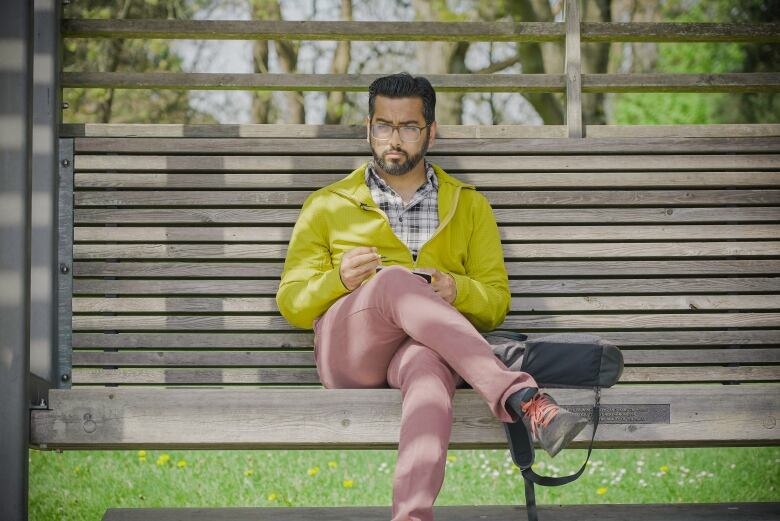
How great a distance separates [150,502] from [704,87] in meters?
3.18

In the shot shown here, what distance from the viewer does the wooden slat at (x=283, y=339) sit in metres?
3.91

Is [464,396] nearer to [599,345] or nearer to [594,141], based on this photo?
[599,345]

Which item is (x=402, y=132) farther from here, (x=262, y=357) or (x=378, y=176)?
(x=262, y=357)

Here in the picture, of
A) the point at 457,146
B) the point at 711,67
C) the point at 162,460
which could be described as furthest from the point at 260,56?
the point at 711,67

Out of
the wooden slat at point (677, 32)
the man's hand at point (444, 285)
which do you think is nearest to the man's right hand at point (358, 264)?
the man's hand at point (444, 285)

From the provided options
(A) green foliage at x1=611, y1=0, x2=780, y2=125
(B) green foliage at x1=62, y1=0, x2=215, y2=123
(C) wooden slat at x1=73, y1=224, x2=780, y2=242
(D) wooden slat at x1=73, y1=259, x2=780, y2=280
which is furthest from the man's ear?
(A) green foliage at x1=611, y1=0, x2=780, y2=125

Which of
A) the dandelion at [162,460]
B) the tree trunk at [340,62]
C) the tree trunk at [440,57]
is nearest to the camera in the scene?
the dandelion at [162,460]

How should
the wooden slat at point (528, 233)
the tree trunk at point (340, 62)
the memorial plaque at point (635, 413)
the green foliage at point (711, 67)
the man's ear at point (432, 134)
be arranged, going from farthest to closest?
the green foliage at point (711, 67) < the tree trunk at point (340, 62) < the wooden slat at point (528, 233) < the man's ear at point (432, 134) < the memorial plaque at point (635, 413)

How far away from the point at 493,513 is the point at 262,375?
3.43 feet

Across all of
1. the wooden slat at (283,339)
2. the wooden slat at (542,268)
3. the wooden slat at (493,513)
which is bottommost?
the wooden slat at (493,513)

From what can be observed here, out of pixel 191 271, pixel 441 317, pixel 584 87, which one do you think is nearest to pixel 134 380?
pixel 191 271

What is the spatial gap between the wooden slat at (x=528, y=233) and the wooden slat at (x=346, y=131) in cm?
37

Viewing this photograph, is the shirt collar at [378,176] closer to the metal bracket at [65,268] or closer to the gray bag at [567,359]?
the gray bag at [567,359]

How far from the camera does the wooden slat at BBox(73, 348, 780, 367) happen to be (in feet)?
12.8
